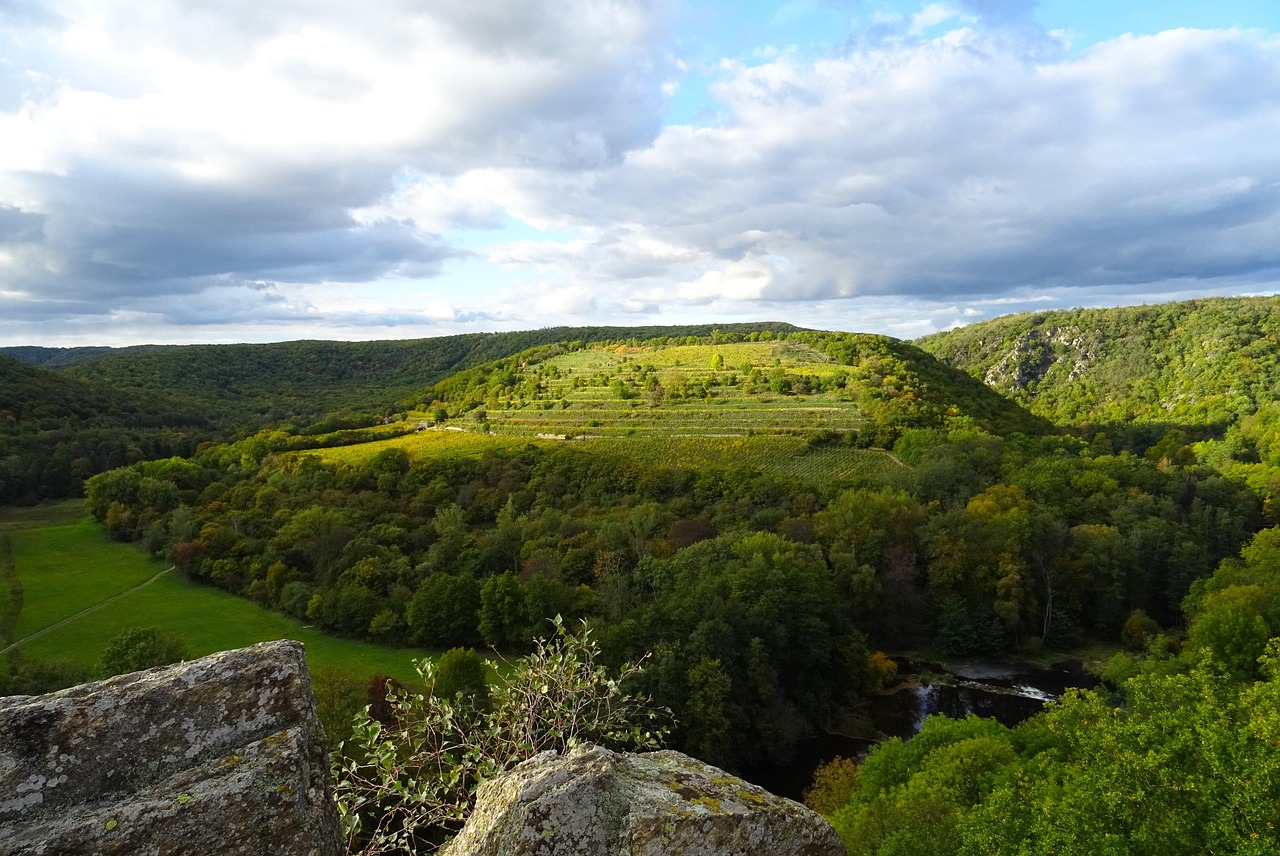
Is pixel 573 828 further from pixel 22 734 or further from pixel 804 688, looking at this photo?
pixel 804 688

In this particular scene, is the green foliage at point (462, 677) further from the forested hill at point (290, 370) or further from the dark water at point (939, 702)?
the forested hill at point (290, 370)

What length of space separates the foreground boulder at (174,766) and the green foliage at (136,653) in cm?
2902

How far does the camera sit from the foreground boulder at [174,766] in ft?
12.2

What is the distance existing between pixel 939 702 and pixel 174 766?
39382 millimetres

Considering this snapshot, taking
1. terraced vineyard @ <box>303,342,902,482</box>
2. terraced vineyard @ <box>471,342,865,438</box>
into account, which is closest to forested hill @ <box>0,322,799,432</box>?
terraced vineyard @ <box>303,342,902,482</box>

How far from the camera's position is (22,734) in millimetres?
4008

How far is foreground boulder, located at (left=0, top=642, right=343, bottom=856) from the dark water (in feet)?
94.5

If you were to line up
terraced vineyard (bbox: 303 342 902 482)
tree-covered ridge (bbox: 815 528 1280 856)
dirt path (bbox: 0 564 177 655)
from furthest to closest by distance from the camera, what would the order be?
terraced vineyard (bbox: 303 342 902 482)
dirt path (bbox: 0 564 177 655)
tree-covered ridge (bbox: 815 528 1280 856)

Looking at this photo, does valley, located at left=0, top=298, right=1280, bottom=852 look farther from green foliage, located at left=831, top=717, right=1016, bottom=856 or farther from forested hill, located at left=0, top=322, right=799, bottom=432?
forested hill, located at left=0, top=322, right=799, bottom=432

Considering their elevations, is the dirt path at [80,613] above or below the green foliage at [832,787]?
above

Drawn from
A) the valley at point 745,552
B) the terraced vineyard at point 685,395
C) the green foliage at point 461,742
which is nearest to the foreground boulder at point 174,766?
the green foliage at point 461,742

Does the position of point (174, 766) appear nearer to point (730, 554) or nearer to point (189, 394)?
point (730, 554)

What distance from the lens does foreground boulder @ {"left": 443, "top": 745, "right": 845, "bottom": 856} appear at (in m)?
4.21

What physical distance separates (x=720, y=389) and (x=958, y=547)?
48692 millimetres
